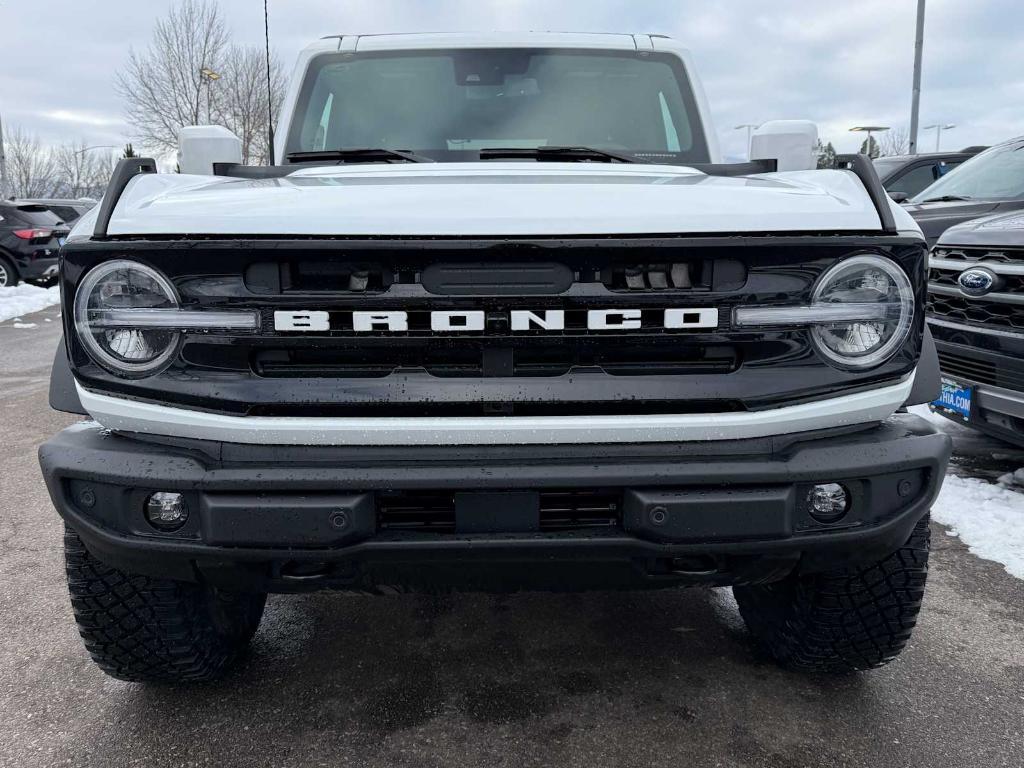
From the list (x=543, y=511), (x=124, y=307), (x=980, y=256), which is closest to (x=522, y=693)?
(x=543, y=511)

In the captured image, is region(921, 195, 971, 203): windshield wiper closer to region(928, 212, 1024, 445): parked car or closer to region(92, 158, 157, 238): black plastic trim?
region(928, 212, 1024, 445): parked car

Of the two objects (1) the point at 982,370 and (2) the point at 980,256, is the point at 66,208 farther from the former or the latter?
(1) the point at 982,370

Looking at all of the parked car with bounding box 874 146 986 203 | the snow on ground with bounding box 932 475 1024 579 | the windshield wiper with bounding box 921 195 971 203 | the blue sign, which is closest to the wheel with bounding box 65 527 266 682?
the snow on ground with bounding box 932 475 1024 579

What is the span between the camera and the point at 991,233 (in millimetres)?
4059

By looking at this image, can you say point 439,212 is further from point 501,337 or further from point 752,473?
point 752,473

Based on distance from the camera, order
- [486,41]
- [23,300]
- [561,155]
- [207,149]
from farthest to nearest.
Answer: [23,300]
[486,41]
[207,149]
[561,155]

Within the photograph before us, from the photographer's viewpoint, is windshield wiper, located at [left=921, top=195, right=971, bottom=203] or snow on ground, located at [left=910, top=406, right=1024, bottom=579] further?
windshield wiper, located at [left=921, top=195, right=971, bottom=203]

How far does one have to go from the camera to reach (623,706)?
2324 mm

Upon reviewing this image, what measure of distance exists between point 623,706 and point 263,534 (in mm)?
1174

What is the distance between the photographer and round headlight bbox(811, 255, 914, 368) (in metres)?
1.82

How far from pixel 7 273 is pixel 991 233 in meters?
14.5

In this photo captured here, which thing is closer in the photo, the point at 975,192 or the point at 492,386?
the point at 492,386

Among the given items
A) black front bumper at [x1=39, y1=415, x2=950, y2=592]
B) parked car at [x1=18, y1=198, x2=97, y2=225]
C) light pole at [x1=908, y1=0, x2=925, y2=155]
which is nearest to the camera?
black front bumper at [x1=39, y1=415, x2=950, y2=592]

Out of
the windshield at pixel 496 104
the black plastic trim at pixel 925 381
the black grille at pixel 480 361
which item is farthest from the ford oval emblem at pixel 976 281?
the black grille at pixel 480 361
